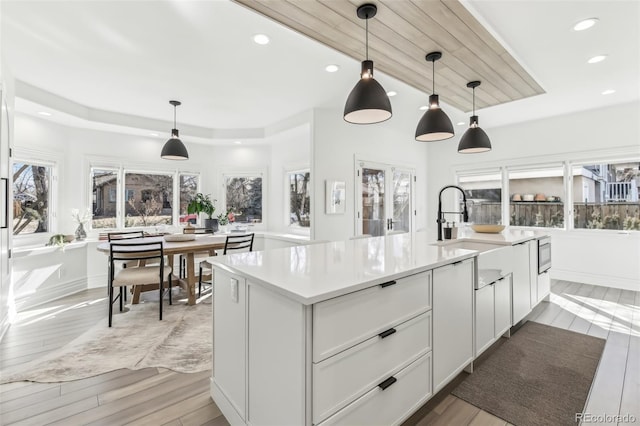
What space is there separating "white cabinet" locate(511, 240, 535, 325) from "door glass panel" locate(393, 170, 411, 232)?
2.90 metres

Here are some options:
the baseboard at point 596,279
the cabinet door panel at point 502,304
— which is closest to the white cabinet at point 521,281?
the cabinet door panel at point 502,304

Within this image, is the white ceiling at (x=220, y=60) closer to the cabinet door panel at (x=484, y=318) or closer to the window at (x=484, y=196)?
the window at (x=484, y=196)

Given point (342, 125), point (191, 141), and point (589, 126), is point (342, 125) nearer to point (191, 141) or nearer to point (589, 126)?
point (191, 141)

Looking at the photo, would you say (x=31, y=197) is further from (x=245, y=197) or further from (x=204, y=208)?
(x=245, y=197)

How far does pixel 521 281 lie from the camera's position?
2.85 meters

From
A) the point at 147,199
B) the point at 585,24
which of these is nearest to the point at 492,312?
the point at 585,24

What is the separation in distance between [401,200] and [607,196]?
316 cm

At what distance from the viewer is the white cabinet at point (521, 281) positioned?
2719 millimetres

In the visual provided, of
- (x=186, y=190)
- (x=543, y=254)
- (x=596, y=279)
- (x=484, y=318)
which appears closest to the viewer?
(x=484, y=318)

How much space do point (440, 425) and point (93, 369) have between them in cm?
244

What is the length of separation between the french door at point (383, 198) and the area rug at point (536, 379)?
283 cm

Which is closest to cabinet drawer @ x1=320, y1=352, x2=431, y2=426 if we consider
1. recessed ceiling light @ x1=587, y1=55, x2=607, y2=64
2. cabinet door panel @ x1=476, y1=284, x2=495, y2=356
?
cabinet door panel @ x1=476, y1=284, x2=495, y2=356

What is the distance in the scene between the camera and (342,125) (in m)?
4.70

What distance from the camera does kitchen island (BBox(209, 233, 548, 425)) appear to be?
1164 mm
